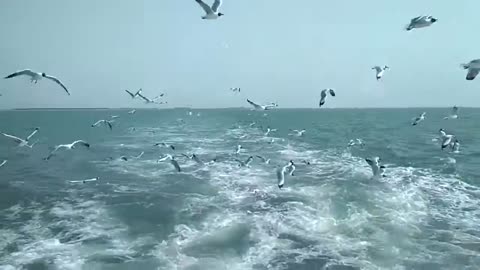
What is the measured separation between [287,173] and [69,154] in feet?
86.5

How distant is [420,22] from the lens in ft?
39.3

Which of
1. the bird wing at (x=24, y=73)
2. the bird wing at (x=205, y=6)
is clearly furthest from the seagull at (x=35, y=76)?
the bird wing at (x=205, y=6)

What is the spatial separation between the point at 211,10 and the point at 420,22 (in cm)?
649

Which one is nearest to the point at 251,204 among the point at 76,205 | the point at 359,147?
the point at 76,205

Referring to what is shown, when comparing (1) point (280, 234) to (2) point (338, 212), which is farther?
(2) point (338, 212)

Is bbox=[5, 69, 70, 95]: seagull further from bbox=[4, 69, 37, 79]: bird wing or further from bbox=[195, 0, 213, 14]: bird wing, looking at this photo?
bbox=[195, 0, 213, 14]: bird wing

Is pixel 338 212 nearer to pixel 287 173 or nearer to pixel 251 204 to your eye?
pixel 251 204

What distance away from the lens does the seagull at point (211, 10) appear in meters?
12.6

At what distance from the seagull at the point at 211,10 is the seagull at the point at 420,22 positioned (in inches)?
232

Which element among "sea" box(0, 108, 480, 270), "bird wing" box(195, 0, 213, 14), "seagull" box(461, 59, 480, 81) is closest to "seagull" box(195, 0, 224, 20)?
"bird wing" box(195, 0, 213, 14)

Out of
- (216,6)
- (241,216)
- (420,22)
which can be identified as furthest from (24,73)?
(420,22)

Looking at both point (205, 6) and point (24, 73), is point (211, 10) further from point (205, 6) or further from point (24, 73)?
point (24, 73)

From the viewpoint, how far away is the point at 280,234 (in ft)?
53.5

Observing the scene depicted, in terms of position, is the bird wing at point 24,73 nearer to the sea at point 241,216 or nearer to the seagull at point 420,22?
the sea at point 241,216
